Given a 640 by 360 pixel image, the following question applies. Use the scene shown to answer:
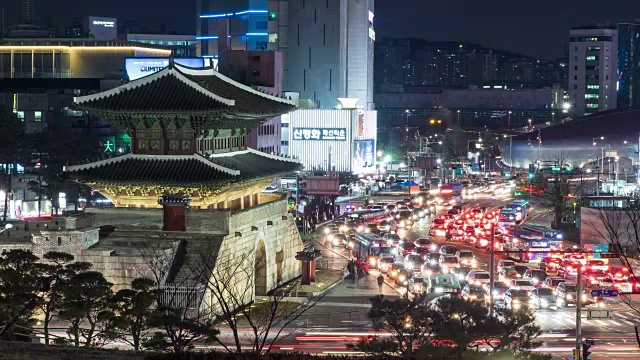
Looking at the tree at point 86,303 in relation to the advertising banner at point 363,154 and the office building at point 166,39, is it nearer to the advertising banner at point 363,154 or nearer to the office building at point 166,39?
the advertising banner at point 363,154

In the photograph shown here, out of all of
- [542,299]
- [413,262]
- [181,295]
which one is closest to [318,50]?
[413,262]

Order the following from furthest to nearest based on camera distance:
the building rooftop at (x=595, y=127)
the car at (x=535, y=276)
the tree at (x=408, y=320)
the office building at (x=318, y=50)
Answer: the building rooftop at (x=595, y=127) → the office building at (x=318, y=50) → the car at (x=535, y=276) → the tree at (x=408, y=320)

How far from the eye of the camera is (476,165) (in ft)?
486

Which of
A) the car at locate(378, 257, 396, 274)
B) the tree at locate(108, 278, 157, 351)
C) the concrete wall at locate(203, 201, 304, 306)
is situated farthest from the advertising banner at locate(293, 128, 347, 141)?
the tree at locate(108, 278, 157, 351)

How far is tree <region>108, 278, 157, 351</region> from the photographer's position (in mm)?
33500

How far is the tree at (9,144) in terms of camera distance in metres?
81.7

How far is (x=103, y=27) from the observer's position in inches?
6447

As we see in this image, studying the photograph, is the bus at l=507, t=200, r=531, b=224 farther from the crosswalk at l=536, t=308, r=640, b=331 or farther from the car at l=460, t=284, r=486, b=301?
the crosswalk at l=536, t=308, r=640, b=331

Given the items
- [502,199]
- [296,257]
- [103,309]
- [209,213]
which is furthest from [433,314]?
[502,199]

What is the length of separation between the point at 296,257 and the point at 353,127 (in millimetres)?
73035

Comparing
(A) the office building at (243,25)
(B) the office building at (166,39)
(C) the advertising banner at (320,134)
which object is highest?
(B) the office building at (166,39)

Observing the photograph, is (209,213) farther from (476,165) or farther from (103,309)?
(476,165)

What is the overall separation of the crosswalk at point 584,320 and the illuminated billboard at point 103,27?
122 meters

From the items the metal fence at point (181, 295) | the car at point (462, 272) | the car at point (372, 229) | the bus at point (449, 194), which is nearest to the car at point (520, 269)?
the car at point (462, 272)
